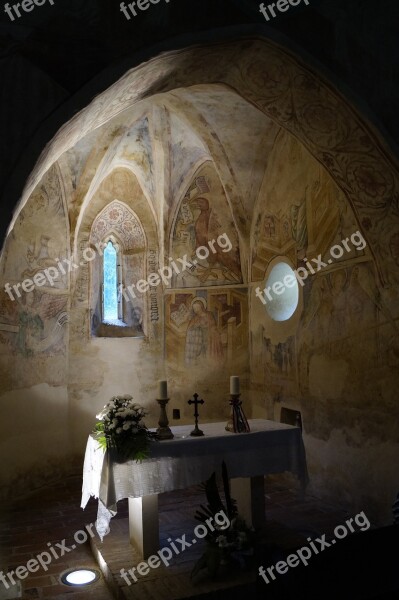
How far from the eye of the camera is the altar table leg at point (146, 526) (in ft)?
19.6

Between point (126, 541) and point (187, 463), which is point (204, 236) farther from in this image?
point (126, 541)

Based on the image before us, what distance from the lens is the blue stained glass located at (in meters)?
11.2

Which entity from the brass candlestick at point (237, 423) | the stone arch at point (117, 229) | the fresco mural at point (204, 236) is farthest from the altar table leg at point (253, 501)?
the fresco mural at point (204, 236)

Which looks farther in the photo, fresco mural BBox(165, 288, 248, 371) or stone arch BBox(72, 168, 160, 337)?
fresco mural BBox(165, 288, 248, 371)

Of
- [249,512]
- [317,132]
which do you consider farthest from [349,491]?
[317,132]

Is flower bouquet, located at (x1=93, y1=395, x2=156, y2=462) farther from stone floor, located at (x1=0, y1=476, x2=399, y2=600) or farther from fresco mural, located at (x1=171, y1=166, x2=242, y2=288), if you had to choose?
fresco mural, located at (x1=171, y1=166, x2=242, y2=288)

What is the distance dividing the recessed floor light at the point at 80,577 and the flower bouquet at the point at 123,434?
1.32 m

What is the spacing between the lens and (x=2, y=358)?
337 inches

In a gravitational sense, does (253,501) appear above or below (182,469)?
below

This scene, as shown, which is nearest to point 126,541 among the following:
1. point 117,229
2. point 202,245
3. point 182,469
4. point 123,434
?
point 182,469

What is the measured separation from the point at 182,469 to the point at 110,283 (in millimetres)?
5965

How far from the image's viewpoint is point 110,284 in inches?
443

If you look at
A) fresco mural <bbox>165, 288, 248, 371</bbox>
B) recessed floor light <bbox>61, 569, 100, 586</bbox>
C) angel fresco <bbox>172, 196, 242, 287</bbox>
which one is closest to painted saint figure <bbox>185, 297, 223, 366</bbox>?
fresco mural <bbox>165, 288, 248, 371</bbox>

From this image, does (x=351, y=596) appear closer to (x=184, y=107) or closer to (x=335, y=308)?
Answer: (x=335, y=308)
